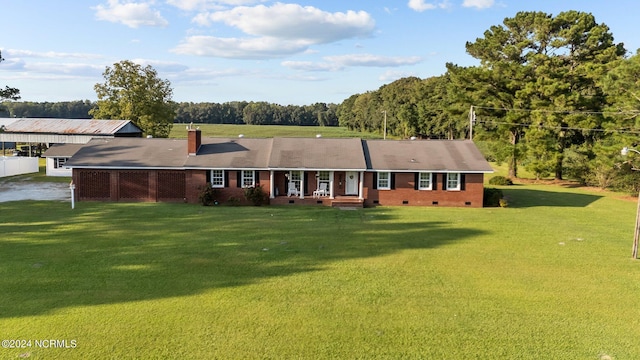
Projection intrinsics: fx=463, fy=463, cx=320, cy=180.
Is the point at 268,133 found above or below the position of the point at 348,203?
above

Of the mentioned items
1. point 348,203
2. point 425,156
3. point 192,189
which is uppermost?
point 425,156

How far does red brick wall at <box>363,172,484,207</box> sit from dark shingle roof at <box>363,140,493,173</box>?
59 centimetres

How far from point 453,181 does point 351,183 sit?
245 inches

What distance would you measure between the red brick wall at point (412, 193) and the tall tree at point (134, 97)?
34.4 m

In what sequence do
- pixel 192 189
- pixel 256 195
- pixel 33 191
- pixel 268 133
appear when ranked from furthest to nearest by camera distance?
pixel 268 133
pixel 33 191
pixel 192 189
pixel 256 195

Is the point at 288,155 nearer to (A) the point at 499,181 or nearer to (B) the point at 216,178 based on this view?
(B) the point at 216,178

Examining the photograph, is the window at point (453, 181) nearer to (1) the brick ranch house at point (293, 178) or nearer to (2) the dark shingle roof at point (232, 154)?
(1) the brick ranch house at point (293, 178)

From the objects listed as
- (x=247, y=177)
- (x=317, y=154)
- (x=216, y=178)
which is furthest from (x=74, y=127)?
(x=317, y=154)

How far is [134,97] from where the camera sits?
54.1m

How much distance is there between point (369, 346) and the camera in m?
9.28

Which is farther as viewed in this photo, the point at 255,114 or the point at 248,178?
the point at 255,114

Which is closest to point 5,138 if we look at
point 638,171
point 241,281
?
point 241,281

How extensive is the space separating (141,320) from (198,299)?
1610mm

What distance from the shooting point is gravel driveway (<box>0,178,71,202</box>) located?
2911 cm
